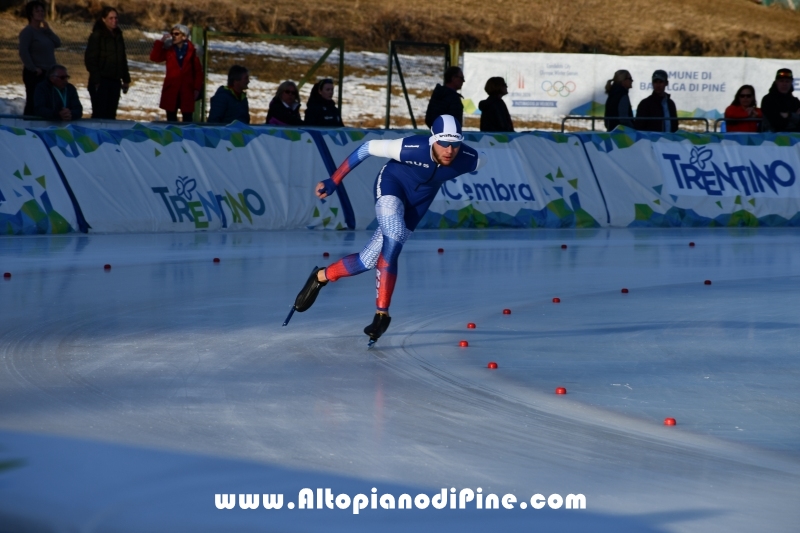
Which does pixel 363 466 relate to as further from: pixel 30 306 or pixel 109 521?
pixel 30 306

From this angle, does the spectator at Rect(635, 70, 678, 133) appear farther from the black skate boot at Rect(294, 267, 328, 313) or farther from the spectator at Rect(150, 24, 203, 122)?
the black skate boot at Rect(294, 267, 328, 313)

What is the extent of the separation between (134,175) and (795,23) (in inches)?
1195

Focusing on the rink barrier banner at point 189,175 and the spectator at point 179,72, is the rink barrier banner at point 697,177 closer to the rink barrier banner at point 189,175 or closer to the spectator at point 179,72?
the rink barrier banner at point 189,175

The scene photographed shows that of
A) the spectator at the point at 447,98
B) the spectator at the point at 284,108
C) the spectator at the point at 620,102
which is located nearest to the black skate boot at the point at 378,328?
the spectator at the point at 447,98

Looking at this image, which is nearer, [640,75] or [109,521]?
[109,521]

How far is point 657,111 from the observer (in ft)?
52.6

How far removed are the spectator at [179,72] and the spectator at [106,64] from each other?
400mm

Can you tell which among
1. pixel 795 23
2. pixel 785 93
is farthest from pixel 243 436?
pixel 795 23

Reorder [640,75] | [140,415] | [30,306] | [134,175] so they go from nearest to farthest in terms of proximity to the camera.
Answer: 1. [140,415]
2. [30,306]
3. [134,175]
4. [640,75]

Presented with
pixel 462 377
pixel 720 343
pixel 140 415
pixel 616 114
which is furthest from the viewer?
pixel 616 114

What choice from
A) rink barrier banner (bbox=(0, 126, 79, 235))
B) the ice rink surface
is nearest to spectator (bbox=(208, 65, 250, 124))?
rink barrier banner (bbox=(0, 126, 79, 235))

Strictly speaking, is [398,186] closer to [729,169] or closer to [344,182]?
[344,182]

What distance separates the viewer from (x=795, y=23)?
1502 inches

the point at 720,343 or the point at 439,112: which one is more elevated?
the point at 439,112
